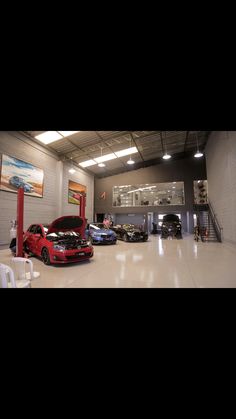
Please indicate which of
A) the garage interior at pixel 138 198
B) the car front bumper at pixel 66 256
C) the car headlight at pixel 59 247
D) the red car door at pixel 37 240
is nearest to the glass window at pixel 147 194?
the garage interior at pixel 138 198

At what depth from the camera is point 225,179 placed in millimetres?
9500

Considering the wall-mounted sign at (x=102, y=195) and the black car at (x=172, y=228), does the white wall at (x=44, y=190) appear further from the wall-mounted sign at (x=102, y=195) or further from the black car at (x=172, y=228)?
the black car at (x=172, y=228)

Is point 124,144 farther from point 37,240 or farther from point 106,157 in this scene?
point 37,240

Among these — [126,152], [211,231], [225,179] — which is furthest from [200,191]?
[126,152]

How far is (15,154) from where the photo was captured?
28.7 ft

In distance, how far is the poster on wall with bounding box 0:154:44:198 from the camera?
8.22 meters

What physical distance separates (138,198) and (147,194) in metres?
0.97

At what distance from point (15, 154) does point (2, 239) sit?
397 cm

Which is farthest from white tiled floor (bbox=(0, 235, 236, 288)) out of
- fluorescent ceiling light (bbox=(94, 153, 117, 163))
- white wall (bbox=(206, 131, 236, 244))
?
fluorescent ceiling light (bbox=(94, 153, 117, 163))

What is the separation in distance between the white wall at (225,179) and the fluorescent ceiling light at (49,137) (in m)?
8.47

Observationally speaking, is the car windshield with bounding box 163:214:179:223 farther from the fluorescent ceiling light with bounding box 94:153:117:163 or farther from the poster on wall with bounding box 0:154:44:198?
the poster on wall with bounding box 0:154:44:198
